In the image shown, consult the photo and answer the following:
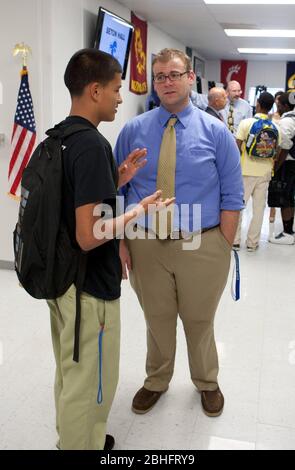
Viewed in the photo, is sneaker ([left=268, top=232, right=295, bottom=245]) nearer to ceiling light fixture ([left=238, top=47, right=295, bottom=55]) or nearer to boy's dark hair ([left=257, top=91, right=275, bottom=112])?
boy's dark hair ([left=257, top=91, right=275, bottom=112])

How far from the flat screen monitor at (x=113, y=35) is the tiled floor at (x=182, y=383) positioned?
263 cm

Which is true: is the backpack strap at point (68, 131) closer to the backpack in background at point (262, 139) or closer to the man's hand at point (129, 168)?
the man's hand at point (129, 168)

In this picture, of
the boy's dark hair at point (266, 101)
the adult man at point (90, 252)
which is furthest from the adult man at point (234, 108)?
the adult man at point (90, 252)

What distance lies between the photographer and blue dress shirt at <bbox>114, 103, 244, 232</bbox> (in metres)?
1.89

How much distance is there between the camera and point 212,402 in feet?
7.22

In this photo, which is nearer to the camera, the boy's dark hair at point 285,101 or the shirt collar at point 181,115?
the shirt collar at point 181,115

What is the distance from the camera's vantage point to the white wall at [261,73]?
1202cm

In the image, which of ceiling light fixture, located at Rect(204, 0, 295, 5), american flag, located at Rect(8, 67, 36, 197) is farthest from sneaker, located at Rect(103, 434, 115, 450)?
ceiling light fixture, located at Rect(204, 0, 295, 5)

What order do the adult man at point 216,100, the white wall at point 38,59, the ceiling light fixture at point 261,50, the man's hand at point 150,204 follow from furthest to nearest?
the ceiling light fixture at point 261,50 < the adult man at point 216,100 < the white wall at point 38,59 < the man's hand at point 150,204

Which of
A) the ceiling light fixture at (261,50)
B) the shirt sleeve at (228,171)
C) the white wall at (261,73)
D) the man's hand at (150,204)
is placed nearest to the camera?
the man's hand at (150,204)

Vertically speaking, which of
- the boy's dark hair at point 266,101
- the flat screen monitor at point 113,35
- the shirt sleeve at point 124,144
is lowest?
the shirt sleeve at point 124,144

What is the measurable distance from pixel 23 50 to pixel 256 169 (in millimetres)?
2557

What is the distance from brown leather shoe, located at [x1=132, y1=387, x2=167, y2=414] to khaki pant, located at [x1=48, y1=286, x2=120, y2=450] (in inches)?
21.6

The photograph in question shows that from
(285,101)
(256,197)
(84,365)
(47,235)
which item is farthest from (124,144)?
(285,101)
